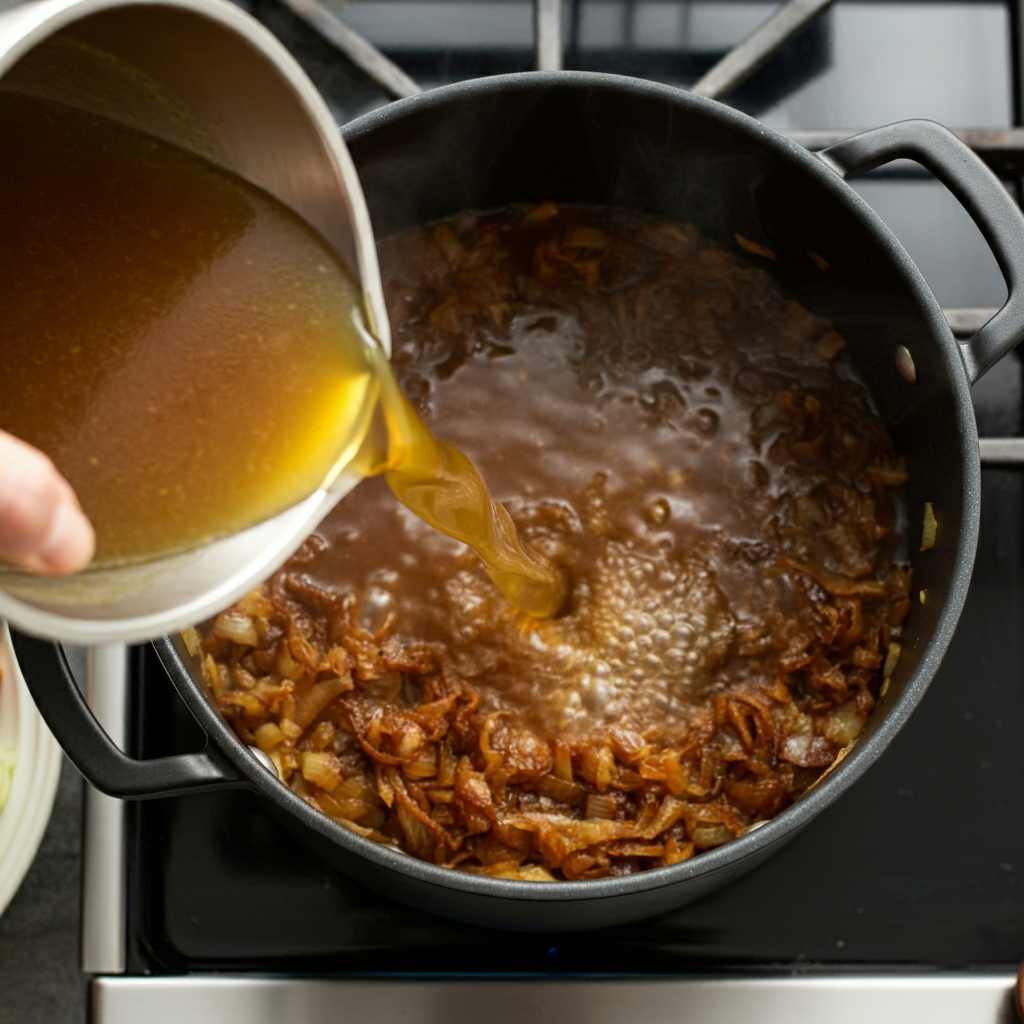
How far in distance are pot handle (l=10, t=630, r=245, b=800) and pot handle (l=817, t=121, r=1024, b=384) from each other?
88 centimetres

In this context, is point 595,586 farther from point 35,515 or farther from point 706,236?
point 35,515

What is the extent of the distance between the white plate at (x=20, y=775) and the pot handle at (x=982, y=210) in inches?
46.6

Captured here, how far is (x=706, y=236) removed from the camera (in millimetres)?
1458

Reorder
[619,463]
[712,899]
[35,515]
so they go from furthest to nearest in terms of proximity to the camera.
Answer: [619,463] < [712,899] < [35,515]

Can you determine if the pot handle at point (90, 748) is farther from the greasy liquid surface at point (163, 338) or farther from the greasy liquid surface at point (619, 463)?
the greasy liquid surface at point (619, 463)

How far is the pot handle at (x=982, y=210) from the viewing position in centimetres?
112

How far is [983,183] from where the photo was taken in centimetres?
114

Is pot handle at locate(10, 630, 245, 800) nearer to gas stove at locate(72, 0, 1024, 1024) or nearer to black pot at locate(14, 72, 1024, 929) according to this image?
black pot at locate(14, 72, 1024, 929)

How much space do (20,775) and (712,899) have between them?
2.86 ft

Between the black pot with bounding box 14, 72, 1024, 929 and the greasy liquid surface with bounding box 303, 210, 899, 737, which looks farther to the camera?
the greasy liquid surface with bounding box 303, 210, 899, 737

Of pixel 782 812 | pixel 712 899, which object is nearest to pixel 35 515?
pixel 782 812

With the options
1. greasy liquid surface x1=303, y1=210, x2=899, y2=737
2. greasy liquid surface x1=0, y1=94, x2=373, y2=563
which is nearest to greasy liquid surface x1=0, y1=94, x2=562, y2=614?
greasy liquid surface x1=0, y1=94, x2=373, y2=563

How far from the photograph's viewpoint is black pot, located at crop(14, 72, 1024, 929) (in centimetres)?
105


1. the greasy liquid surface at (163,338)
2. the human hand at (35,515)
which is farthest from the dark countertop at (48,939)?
the human hand at (35,515)
